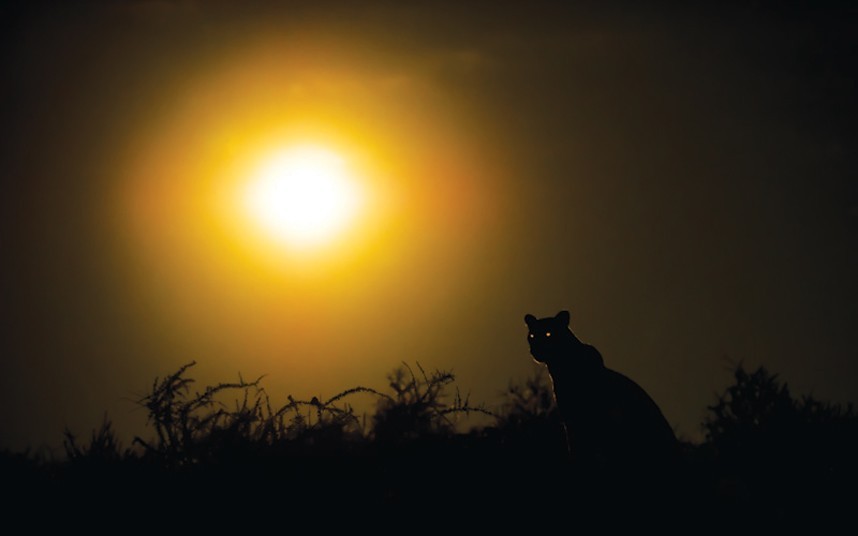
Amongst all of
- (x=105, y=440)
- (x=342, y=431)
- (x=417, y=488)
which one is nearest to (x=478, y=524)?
(x=417, y=488)

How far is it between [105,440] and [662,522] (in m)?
5.42

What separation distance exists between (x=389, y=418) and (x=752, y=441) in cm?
440

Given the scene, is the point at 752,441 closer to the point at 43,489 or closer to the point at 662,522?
the point at 662,522

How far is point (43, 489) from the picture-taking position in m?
6.66

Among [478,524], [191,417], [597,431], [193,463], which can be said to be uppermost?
[597,431]

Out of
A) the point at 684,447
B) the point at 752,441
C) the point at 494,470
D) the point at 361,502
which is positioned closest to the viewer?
the point at 361,502

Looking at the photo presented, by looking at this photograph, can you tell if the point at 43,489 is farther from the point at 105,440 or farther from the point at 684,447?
the point at 684,447

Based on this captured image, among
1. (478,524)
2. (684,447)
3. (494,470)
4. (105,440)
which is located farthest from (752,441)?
(105,440)

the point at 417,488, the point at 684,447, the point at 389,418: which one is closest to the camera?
the point at 417,488

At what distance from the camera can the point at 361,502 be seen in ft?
20.7

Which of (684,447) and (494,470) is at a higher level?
(684,447)

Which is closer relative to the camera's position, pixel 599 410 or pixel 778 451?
pixel 778 451

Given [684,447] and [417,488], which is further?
[684,447]

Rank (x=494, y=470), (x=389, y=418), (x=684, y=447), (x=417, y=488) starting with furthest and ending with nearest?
(x=684, y=447) < (x=389, y=418) < (x=494, y=470) < (x=417, y=488)
